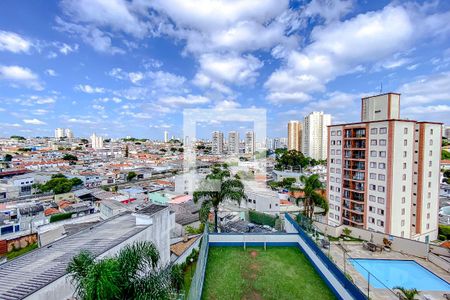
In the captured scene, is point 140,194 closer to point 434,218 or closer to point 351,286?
point 351,286

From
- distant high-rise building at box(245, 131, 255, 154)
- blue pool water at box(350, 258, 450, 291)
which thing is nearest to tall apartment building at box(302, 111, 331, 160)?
distant high-rise building at box(245, 131, 255, 154)

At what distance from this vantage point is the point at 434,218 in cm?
1666

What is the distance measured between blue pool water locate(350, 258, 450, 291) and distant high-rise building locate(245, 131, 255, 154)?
7.43m

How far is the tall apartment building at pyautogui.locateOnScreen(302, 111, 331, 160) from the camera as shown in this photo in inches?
2188

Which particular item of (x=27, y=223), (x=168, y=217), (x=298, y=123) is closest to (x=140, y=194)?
(x=27, y=223)

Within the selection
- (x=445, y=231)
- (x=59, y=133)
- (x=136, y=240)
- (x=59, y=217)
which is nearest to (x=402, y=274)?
(x=445, y=231)

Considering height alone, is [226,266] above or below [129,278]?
below

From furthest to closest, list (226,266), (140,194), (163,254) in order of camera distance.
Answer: (140,194), (163,254), (226,266)

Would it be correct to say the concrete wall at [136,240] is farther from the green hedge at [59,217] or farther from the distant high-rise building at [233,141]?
the green hedge at [59,217]

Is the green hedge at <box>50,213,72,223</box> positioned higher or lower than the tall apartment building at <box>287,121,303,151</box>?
lower

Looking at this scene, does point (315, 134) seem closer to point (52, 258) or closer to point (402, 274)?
point (402, 274)

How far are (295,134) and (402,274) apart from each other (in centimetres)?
5793

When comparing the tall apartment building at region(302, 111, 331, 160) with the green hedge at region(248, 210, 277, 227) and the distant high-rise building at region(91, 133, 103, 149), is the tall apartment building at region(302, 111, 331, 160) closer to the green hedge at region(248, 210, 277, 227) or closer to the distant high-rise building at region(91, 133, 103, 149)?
the green hedge at region(248, 210, 277, 227)

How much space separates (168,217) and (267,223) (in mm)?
8274
